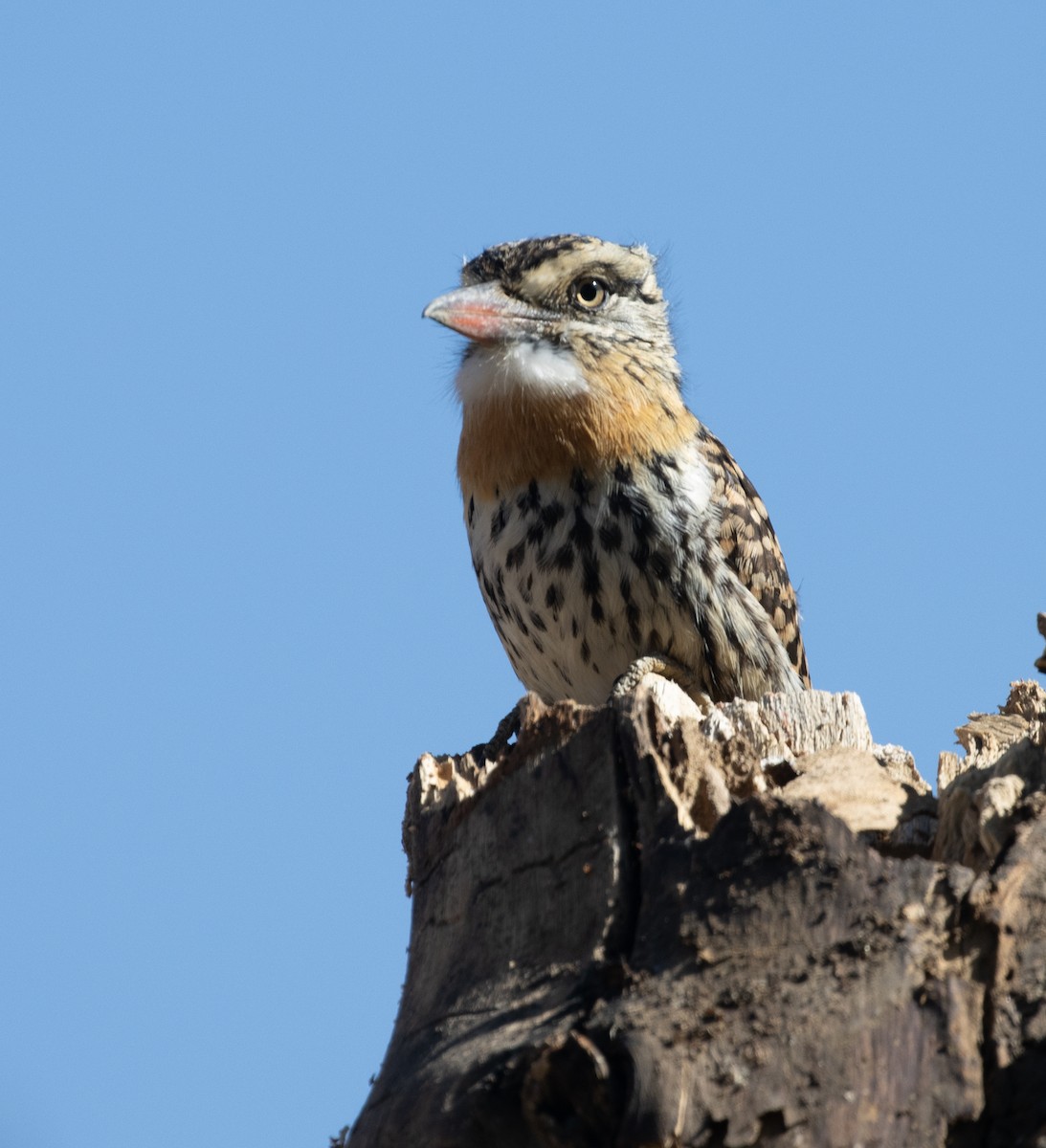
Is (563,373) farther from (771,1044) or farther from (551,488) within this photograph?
(771,1044)

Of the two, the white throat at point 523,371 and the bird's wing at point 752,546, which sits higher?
the white throat at point 523,371

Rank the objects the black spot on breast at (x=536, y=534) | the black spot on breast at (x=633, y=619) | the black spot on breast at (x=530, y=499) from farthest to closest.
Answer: the black spot on breast at (x=530, y=499), the black spot on breast at (x=536, y=534), the black spot on breast at (x=633, y=619)

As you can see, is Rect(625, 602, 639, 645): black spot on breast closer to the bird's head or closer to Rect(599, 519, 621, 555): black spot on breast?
Rect(599, 519, 621, 555): black spot on breast

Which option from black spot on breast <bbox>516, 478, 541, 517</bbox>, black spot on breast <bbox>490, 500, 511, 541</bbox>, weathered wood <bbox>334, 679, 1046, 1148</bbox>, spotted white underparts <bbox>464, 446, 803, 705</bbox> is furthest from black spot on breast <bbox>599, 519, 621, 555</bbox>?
weathered wood <bbox>334, 679, 1046, 1148</bbox>

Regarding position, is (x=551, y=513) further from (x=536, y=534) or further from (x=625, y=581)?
(x=625, y=581)

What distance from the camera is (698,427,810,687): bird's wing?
26.9 feet

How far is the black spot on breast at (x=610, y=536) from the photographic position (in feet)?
25.8

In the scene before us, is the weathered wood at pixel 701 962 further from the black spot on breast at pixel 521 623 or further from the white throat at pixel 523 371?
the white throat at pixel 523 371

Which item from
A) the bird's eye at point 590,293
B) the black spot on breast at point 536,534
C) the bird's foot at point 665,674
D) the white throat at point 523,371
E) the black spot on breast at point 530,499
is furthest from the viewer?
the bird's eye at point 590,293

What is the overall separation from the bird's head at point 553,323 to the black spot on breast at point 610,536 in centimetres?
77

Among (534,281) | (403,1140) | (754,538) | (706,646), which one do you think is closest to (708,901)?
(403,1140)

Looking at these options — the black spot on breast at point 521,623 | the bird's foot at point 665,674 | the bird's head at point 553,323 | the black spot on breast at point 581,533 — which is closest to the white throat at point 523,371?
the bird's head at point 553,323

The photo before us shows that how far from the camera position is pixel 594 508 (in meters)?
8.00

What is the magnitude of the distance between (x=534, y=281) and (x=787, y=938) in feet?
17.2
